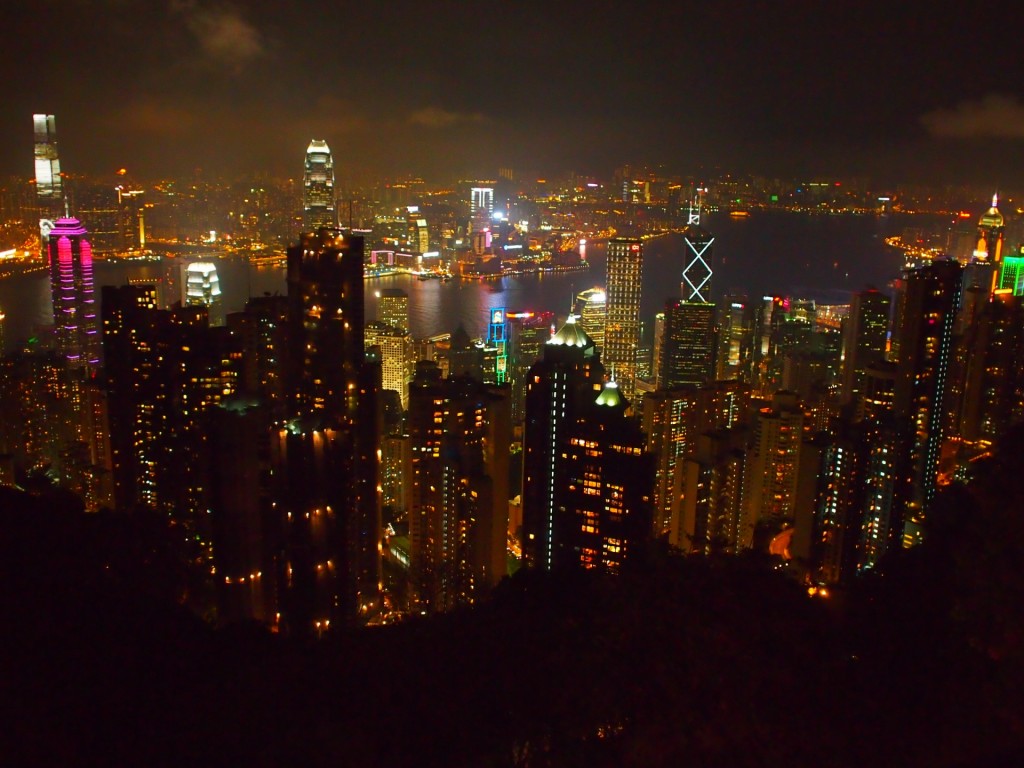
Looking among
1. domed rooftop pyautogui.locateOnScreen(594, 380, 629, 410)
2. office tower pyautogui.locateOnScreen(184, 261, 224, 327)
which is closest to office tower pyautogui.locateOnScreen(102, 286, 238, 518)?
office tower pyautogui.locateOnScreen(184, 261, 224, 327)

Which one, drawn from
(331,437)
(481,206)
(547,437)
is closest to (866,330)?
(547,437)

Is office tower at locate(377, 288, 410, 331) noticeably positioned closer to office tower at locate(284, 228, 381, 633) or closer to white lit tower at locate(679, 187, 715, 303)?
office tower at locate(284, 228, 381, 633)

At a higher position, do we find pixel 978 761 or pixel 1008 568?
pixel 1008 568

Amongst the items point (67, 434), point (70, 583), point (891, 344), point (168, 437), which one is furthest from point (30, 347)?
point (891, 344)

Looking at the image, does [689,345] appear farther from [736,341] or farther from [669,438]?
[669,438]

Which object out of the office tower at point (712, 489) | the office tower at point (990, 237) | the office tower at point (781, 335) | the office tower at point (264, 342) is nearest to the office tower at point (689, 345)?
the office tower at point (781, 335)

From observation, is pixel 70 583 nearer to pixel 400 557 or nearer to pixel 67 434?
pixel 400 557
